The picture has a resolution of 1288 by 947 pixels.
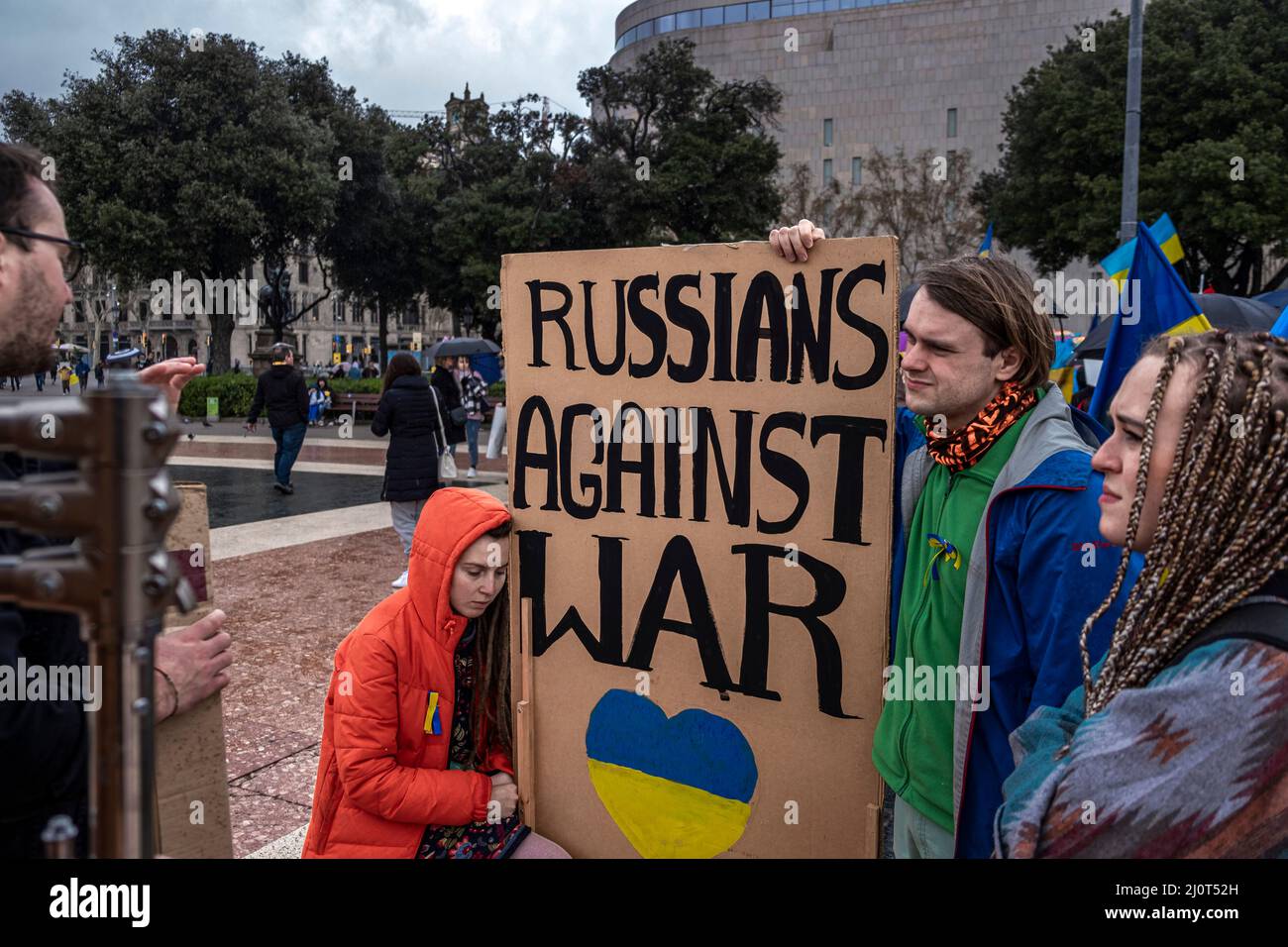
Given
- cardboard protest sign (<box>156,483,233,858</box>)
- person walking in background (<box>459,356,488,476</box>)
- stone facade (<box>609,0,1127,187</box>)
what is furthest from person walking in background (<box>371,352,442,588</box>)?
stone facade (<box>609,0,1127,187</box>)

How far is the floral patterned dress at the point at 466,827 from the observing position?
2248 millimetres

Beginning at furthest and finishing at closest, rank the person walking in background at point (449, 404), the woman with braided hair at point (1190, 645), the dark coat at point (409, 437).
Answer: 1. the person walking in background at point (449, 404)
2. the dark coat at point (409, 437)
3. the woman with braided hair at point (1190, 645)

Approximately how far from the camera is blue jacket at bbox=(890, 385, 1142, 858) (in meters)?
1.68

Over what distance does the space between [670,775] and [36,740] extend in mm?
1336

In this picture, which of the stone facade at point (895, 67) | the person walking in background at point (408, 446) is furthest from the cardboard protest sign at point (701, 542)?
the stone facade at point (895, 67)

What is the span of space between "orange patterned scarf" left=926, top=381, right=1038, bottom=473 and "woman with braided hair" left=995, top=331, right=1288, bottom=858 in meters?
0.57

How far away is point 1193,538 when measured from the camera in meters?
1.22

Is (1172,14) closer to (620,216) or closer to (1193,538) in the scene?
(620,216)

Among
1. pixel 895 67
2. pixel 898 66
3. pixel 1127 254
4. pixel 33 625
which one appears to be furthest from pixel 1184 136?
pixel 895 67

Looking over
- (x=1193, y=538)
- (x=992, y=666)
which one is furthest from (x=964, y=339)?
(x=1193, y=538)

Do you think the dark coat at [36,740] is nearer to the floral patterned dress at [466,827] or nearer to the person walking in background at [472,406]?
the floral patterned dress at [466,827]

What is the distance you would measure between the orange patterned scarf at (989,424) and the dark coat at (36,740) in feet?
5.03
